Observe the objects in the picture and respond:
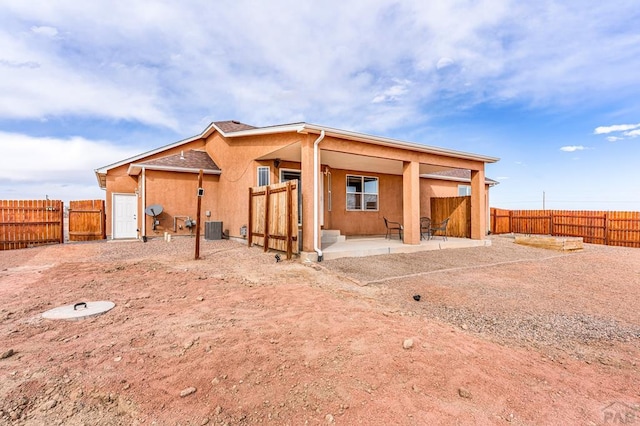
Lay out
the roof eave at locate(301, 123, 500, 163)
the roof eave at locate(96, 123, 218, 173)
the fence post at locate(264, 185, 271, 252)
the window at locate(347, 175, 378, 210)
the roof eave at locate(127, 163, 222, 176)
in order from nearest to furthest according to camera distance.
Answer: the roof eave at locate(301, 123, 500, 163) < the fence post at locate(264, 185, 271, 252) < the roof eave at locate(127, 163, 222, 176) < the window at locate(347, 175, 378, 210) < the roof eave at locate(96, 123, 218, 173)

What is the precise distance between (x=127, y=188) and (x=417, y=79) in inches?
577

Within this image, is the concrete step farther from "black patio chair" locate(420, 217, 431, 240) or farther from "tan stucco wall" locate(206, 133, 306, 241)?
"black patio chair" locate(420, 217, 431, 240)

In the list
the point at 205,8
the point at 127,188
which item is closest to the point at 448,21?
the point at 205,8

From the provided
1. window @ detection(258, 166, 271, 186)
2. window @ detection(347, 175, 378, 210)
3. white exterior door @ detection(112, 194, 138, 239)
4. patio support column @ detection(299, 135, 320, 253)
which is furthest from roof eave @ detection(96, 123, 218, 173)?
patio support column @ detection(299, 135, 320, 253)

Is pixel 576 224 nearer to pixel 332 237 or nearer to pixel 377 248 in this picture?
pixel 377 248

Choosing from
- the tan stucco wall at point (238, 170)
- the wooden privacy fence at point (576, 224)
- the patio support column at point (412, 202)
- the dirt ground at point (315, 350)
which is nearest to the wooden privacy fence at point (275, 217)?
the tan stucco wall at point (238, 170)

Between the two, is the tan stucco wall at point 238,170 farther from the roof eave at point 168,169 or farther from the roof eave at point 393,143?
the roof eave at point 393,143

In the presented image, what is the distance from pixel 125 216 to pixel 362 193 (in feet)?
35.2

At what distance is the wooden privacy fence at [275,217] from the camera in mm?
7484

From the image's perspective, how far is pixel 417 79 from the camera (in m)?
12.7

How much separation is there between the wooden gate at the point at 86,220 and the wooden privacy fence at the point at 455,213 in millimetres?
15264

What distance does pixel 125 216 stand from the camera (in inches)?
529

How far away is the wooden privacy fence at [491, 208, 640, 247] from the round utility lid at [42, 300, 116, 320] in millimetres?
19618

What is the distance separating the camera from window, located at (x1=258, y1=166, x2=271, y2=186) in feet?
33.6
